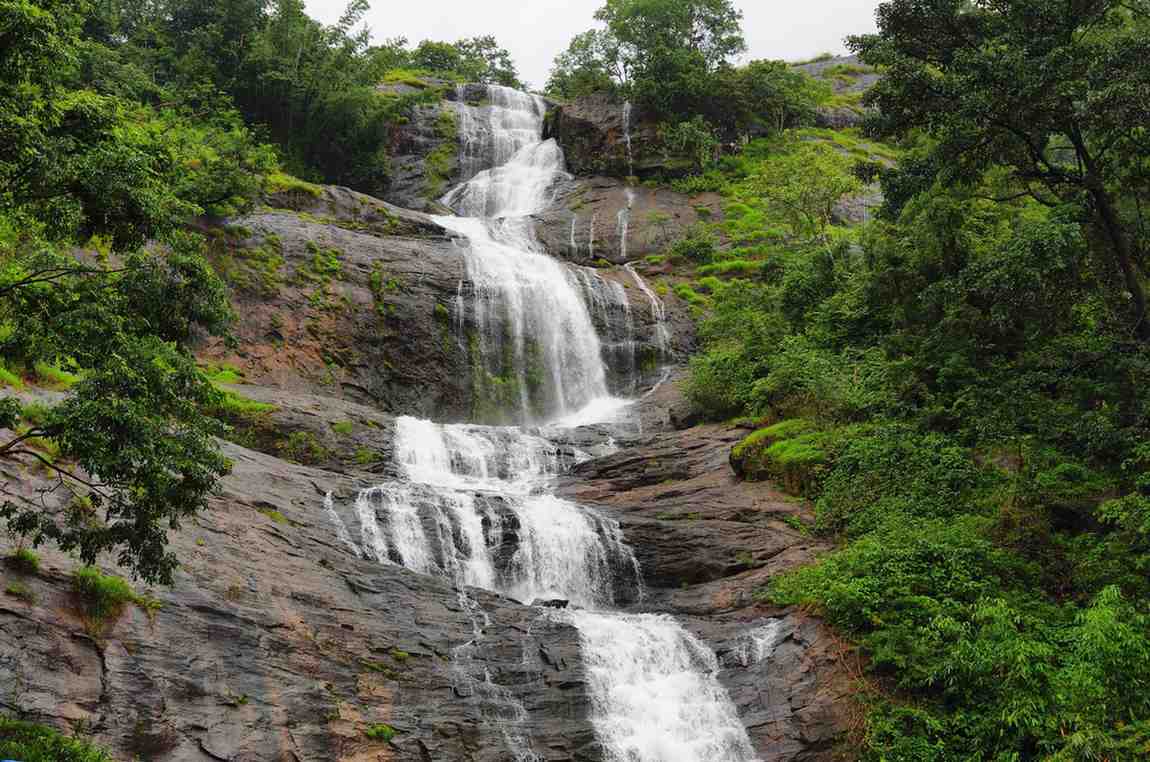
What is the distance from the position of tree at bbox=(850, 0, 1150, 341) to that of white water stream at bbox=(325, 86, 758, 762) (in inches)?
411

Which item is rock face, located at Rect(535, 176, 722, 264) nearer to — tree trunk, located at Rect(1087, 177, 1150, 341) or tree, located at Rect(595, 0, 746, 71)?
tree, located at Rect(595, 0, 746, 71)

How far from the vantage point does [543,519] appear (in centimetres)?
1948

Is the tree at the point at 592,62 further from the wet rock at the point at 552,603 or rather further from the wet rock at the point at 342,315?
the wet rock at the point at 552,603

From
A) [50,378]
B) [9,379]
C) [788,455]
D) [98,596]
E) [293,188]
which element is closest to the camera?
[98,596]

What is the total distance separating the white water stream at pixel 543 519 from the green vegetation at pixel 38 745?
5.83 metres

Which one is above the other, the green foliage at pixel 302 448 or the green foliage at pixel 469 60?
the green foliage at pixel 469 60

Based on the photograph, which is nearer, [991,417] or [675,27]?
[991,417]

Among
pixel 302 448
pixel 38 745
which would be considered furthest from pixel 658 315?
pixel 38 745

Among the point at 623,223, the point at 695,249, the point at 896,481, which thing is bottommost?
the point at 896,481

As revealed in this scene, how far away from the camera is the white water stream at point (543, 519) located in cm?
1441

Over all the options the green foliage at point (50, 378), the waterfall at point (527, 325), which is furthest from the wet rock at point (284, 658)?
the waterfall at point (527, 325)

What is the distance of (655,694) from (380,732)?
4613mm

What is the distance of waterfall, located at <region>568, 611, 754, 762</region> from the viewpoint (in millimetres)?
13938

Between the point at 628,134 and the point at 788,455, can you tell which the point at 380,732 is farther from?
the point at 628,134
